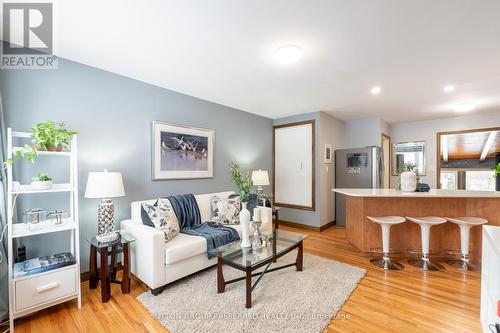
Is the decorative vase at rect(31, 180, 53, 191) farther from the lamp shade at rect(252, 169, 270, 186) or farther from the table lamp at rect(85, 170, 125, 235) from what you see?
the lamp shade at rect(252, 169, 270, 186)

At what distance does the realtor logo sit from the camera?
68.0 inches

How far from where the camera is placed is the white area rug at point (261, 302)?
70.3 inches

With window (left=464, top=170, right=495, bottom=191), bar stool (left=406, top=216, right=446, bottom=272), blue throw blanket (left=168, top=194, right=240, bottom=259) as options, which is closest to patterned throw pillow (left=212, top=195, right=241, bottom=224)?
blue throw blanket (left=168, top=194, right=240, bottom=259)

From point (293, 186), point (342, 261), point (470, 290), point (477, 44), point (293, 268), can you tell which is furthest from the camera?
point (293, 186)

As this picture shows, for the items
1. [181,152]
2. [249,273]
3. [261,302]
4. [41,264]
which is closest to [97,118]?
[181,152]

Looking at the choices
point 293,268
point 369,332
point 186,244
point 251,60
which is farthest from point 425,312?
point 251,60

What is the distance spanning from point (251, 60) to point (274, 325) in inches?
98.2

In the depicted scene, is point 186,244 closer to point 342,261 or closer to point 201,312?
point 201,312

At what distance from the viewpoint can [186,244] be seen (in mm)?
2395

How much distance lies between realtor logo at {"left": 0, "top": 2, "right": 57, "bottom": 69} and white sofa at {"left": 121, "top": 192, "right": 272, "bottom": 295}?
180 cm

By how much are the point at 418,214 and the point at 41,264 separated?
4407mm

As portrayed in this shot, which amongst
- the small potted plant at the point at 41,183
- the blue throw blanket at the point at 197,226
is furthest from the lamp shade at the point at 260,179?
the small potted plant at the point at 41,183

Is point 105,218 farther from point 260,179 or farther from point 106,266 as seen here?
point 260,179

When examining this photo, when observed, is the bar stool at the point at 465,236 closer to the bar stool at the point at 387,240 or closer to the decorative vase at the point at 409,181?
the decorative vase at the point at 409,181
